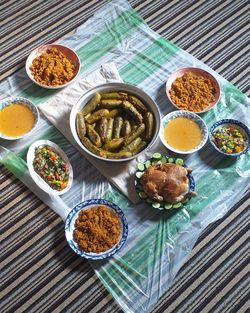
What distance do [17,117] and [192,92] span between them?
1032 mm

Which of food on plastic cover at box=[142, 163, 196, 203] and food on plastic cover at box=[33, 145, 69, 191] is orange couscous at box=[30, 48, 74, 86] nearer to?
food on plastic cover at box=[33, 145, 69, 191]

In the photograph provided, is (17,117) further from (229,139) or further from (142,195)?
(229,139)

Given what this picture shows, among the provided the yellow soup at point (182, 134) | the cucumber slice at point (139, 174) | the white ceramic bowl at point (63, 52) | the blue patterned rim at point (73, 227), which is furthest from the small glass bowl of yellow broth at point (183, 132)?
the white ceramic bowl at point (63, 52)

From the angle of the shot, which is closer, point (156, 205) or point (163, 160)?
point (156, 205)

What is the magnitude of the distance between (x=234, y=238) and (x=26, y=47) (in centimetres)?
176

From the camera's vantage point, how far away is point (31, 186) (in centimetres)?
226

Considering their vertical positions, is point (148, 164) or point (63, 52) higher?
point (63, 52)

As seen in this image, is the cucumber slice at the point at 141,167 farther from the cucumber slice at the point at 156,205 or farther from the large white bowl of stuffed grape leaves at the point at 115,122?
the cucumber slice at the point at 156,205

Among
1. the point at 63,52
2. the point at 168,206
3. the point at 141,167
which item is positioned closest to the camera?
the point at 168,206

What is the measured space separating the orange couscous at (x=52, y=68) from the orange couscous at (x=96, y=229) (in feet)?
2.91

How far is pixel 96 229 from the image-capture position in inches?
80.7

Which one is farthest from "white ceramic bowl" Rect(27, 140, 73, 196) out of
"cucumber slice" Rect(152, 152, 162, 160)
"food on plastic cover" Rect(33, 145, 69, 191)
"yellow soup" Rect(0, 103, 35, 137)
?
"cucumber slice" Rect(152, 152, 162, 160)

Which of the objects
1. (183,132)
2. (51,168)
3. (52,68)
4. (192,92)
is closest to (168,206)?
(183,132)

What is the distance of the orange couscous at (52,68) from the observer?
2588 millimetres
